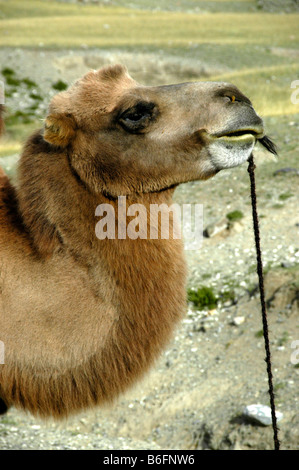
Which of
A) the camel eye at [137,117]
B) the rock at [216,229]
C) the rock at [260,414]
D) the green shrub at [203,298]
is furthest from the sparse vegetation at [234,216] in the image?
the camel eye at [137,117]

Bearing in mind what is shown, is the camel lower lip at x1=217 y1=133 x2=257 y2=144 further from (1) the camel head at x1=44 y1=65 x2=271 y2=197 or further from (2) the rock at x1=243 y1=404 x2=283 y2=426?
(2) the rock at x1=243 y1=404 x2=283 y2=426

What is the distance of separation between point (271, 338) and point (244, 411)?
1287mm

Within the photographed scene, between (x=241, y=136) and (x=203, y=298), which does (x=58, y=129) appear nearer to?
(x=241, y=136)

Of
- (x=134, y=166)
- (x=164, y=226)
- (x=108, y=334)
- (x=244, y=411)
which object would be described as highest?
(x=134, y=166)

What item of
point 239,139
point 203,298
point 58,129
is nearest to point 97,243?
point 58,129

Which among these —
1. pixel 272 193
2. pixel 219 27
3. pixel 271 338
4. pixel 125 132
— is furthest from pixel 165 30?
pixel 125 132

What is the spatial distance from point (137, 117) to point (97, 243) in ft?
2.52

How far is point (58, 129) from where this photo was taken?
140 inches

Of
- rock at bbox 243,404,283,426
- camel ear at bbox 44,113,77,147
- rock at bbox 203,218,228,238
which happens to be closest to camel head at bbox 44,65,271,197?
camel ear at bbox 44,113,77,147

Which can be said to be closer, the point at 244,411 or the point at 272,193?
the point at 244,411

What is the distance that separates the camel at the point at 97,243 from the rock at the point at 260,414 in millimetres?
2941
